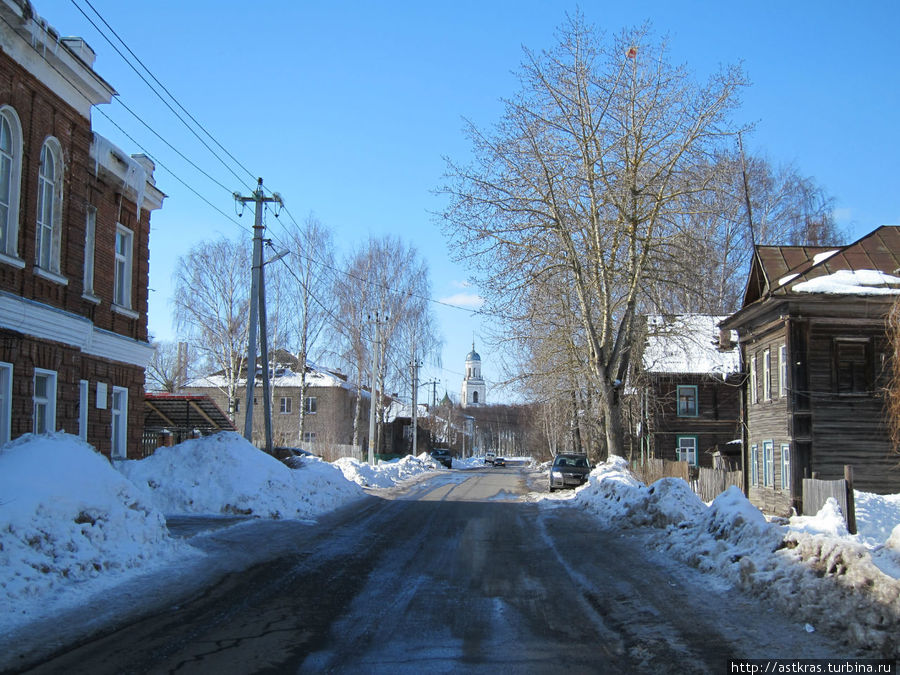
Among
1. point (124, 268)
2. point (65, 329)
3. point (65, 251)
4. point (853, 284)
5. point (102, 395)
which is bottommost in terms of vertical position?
point (102, 395)

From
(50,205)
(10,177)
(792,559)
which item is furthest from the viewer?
(50,205)

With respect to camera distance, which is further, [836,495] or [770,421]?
[770,421]

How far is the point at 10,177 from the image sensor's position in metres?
13.7

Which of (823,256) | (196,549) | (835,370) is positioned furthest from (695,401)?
(196,549)

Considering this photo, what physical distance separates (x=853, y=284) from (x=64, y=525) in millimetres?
23248

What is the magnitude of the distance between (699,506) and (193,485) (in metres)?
10.9

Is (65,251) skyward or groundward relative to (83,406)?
skyward

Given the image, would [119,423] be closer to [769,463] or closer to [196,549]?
[196,549]

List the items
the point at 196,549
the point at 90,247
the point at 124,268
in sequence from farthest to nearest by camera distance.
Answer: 1. the point at 124,268
2. the point at 90,247
3. the point at 196,549

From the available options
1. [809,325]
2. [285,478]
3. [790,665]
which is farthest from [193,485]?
[809,325]

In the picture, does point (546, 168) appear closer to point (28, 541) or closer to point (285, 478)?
point (285, 478)

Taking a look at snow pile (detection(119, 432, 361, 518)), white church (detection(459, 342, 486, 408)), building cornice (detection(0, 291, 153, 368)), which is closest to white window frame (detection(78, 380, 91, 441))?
building cornice (detection(0, 291, 153, 368))

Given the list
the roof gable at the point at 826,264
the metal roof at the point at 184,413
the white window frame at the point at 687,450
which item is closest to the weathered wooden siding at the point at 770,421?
the roof gable at the point at 826,264

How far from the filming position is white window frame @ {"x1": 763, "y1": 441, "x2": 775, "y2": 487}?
1060 inches
